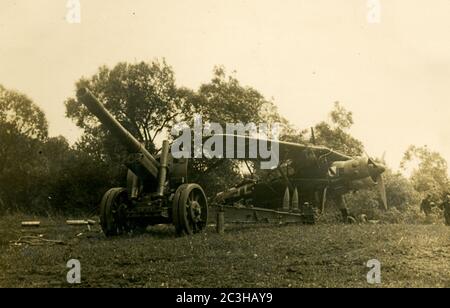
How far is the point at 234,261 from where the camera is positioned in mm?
6637

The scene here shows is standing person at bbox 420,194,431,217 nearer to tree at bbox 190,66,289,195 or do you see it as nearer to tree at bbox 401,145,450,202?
tree at bbox 401,145,450,202

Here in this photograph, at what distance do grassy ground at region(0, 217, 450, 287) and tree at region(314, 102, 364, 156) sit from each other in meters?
18.3

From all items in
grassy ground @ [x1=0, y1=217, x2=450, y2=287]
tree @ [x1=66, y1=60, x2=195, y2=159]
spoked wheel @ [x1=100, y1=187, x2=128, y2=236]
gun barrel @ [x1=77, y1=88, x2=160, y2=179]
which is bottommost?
grassy ground @ [x1=0, y1=217, x2=450, y2=287]

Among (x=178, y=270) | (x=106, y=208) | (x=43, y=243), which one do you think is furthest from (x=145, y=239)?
(x=178, y=270)

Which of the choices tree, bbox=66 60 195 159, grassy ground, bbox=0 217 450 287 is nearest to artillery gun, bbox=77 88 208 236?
grassy ground, bbox=0 217 450 287

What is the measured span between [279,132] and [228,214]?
16551mm

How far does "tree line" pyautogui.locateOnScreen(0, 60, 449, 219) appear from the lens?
20.7m

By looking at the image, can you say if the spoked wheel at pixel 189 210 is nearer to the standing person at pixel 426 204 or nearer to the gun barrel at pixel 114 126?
the gun barrel at pixel 114 126

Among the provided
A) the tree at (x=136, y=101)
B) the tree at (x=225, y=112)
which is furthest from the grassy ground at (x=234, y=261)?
the tree at (x=136, y=101)

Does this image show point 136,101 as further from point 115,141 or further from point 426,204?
point 426,204

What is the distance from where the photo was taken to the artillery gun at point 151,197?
980 cm

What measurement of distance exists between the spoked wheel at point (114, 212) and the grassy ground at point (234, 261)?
836mm

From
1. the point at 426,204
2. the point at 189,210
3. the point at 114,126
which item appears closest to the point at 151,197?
the point at 189,210

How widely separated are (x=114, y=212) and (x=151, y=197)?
3.33 feet
